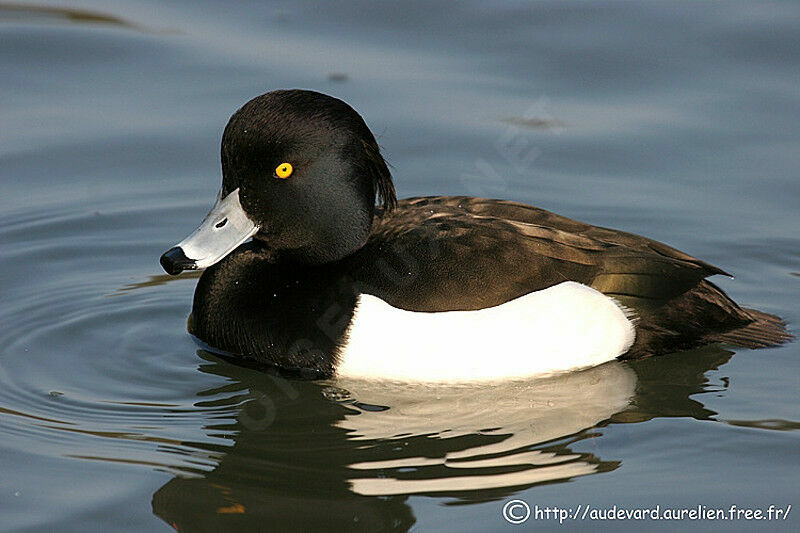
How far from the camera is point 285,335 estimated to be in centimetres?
521

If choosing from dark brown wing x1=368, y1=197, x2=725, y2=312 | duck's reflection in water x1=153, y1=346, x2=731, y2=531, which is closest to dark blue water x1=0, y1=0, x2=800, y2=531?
duck's reflection in water x1=153, y1=346, x2=731, y2=531

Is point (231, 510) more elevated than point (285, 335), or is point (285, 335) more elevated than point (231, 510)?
point (285, 335)

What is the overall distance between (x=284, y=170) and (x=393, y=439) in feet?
3.82

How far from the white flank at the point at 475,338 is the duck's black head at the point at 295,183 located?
395mm

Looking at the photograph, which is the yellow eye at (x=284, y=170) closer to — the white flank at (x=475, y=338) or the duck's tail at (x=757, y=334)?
the white flank at (x=475, y=338)

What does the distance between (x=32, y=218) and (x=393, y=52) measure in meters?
2.75

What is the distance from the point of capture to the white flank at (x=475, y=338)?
5086 millimetres

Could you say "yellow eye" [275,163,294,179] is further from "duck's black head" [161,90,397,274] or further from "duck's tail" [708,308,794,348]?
"duck's tail" [708,308,794,348]

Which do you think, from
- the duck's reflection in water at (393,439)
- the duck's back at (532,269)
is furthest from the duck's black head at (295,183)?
the duck's reflection in water at (393,439)

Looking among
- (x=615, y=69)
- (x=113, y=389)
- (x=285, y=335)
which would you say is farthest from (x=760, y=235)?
(x=113, y=389)

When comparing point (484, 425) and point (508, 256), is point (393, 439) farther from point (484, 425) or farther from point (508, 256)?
point (508, 256)

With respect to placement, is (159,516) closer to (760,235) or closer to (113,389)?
(113,389)

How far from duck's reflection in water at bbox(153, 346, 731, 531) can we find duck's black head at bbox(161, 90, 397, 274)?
537mm

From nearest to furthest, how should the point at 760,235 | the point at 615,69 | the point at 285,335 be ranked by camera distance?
the point at 285,335
the point at 760,235
the point at 615,69
